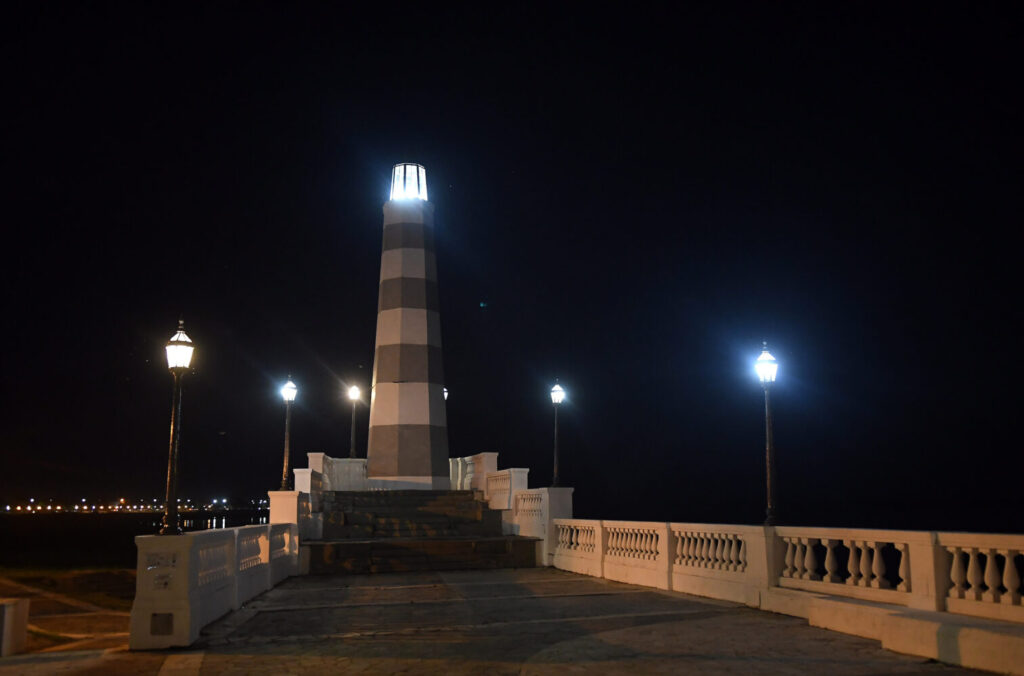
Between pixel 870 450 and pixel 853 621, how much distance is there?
3406 inches

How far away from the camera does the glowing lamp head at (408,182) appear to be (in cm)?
3105

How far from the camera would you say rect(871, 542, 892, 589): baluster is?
10453mm

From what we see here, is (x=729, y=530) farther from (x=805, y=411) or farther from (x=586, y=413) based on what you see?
(x=805, y=411)

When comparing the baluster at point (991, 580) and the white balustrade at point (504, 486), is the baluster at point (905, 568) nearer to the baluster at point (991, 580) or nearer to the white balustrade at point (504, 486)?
the baluster at point (991, 580)

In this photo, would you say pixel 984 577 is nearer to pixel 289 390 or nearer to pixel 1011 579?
pixel 1011 579

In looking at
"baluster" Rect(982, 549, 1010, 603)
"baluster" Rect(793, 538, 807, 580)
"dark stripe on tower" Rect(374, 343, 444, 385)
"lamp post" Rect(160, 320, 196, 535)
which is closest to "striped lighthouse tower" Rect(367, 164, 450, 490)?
"dark stripe on tower" Rect(374, 343, 444, 385)

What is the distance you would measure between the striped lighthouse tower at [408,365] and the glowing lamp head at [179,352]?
1662 centimetres

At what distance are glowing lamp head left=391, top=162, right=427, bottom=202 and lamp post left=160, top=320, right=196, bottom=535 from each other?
1881 cm

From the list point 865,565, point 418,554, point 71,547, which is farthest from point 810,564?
point 71,547

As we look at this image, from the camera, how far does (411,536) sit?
22.8m

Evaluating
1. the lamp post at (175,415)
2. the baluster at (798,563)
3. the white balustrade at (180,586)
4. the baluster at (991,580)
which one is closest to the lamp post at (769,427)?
the baluster at (798,563)

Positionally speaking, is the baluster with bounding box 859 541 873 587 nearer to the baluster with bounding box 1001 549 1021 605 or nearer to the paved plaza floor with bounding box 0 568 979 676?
the paved plaza floor with bounding box 0 568 979 676

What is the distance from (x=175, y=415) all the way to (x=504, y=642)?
5.24 meters

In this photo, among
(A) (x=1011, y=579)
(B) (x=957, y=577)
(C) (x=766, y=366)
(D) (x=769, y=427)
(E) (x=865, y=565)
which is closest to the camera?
(A) (x=1011, y=579)
